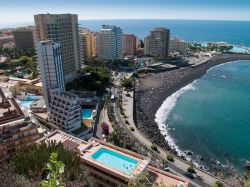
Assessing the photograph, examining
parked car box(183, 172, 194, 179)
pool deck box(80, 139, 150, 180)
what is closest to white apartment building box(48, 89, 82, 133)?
pool deck box(80, 139, 150, 180)

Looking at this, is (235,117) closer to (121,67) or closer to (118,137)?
(118,137)

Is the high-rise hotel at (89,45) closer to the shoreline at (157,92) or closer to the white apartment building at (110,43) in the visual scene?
the white apartment building at (110,43)

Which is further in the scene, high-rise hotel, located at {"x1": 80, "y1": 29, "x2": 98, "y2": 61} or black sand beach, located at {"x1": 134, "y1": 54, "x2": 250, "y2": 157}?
high-rise hotel, located at {"x1": 80, "y1": 29, "x2": 98, "y2": 61}

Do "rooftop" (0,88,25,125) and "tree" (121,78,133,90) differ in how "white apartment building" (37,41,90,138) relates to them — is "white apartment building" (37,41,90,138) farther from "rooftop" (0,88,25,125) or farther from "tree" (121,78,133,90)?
"tree" (121,78,133,90)

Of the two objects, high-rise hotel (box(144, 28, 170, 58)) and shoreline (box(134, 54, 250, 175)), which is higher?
high-rise hotel (box(144, 28, 170, 58))

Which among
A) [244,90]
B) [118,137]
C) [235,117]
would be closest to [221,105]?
[235,117]

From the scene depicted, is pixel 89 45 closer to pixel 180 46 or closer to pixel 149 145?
pixel 180 46

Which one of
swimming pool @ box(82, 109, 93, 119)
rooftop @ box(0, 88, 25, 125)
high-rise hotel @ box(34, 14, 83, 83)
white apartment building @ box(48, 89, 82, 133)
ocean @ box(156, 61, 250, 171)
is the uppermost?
high-rise hotel @ box(34, 14, 83, 83)
